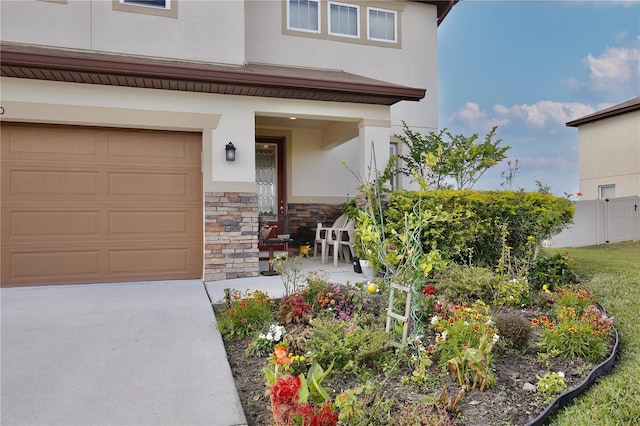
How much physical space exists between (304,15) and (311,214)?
4961 millimetres

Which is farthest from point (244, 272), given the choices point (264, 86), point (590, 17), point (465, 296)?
point (590, 17)

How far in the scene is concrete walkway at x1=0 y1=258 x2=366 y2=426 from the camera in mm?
2635

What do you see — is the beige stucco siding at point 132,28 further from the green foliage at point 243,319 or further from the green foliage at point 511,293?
the green foliage at point 511,293

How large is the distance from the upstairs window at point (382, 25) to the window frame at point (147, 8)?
5365mm

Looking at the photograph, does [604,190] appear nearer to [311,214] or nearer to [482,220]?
[482,220]

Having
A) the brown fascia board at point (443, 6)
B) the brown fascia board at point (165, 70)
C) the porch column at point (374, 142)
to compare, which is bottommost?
the porch column at point (374, 142)

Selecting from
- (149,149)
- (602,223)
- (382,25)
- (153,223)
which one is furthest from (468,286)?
(602,223)

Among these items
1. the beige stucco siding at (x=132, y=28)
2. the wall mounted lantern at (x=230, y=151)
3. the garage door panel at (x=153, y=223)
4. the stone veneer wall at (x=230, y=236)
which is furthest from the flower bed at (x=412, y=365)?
the beige stucco siding at (x=132, y=28)

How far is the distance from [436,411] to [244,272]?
476 cm

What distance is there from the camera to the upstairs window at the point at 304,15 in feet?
32.9

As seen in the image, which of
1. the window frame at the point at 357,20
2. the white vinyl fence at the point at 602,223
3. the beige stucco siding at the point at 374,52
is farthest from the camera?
the white vinyl fence at the point at 602,223

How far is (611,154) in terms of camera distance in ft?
52.0

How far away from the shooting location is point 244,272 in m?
6.84

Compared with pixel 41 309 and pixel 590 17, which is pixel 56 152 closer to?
pixel 41 309
